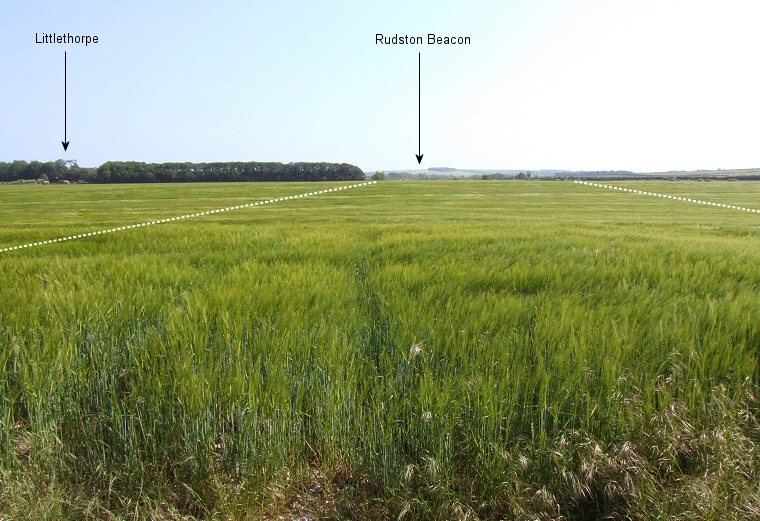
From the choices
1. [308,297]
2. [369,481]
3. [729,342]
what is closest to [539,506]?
[369,481]

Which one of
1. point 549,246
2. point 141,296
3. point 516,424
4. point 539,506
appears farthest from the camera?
point 549,246

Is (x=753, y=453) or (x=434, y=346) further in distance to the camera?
(x=434, y=346)

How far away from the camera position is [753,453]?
196 cm

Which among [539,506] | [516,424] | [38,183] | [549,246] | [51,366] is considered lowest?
[539,506]

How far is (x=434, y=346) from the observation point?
2590 millimetres

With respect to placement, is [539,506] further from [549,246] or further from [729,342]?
[549,246]

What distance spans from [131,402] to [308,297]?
1.54m

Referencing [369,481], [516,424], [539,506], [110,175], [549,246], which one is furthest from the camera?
[110,175]

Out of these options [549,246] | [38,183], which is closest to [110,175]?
[38,183]

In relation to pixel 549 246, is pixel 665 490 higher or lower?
lower

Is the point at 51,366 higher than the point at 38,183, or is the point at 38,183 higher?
the point at 38,183

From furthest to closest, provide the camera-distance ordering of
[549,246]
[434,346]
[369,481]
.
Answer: [549,246], [434,346], [369,481]

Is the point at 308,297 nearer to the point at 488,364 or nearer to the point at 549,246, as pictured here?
the point at 488,364

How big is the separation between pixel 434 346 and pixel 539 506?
39.2 inches
